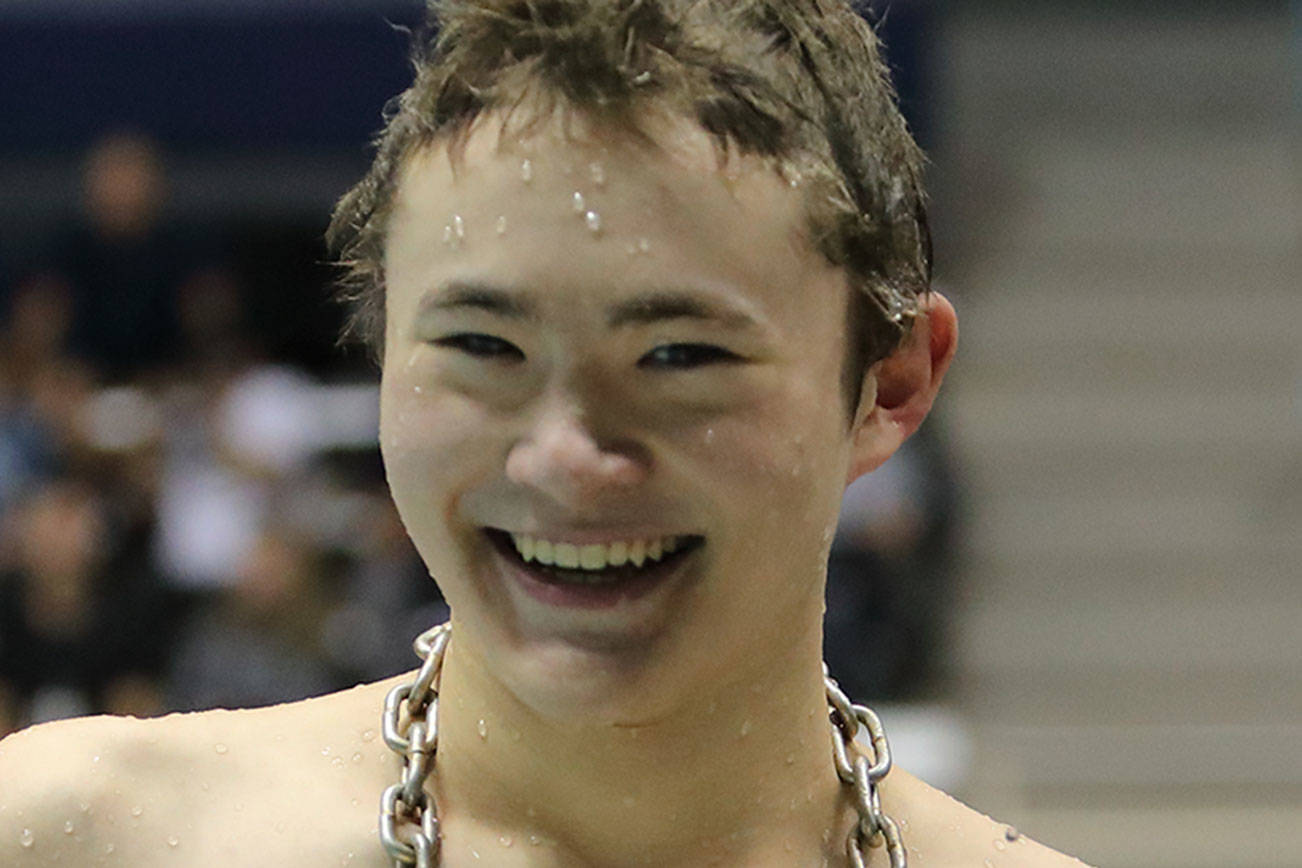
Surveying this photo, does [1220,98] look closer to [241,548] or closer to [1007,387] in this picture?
[1007,387]

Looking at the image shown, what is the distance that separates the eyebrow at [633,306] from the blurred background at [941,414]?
3.17 metres

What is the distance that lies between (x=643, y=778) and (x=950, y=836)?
36cm

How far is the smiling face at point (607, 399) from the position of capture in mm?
1369

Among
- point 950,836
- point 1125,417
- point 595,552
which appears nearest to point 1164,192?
point 1125,417

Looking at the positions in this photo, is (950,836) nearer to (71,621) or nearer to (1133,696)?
(71,621)

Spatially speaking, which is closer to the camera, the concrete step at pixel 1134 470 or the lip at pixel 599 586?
the lip at pixel 599 586

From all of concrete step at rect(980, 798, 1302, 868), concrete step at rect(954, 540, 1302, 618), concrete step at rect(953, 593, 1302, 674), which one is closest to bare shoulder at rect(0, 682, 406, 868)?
concrete step at rect(980, 798, 1302, 868)

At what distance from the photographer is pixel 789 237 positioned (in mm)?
1433

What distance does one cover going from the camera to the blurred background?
4.82m

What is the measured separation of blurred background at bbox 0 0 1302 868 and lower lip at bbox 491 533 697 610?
308 cm

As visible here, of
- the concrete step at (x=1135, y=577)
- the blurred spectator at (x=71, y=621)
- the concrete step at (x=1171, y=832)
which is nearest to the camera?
the blurred spectator at (x=71, y=621)

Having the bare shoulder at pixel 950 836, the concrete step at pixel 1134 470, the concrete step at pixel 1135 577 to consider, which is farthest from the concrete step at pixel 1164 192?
the bare shoulder at pixel 950 836

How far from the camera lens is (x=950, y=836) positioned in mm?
1749

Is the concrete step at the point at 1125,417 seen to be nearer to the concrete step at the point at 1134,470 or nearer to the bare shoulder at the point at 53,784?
the concrete step at the point at 1134,470
